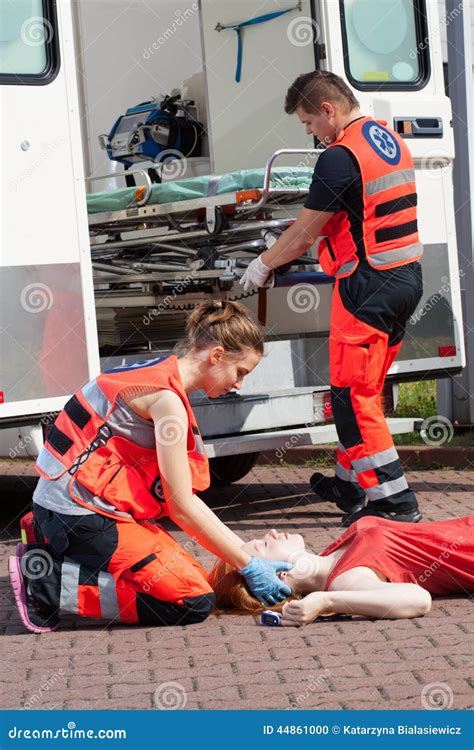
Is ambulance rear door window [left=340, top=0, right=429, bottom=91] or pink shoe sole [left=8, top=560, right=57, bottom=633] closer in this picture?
pink shoe sole [left=8, top=560, right=57, bottom=633]

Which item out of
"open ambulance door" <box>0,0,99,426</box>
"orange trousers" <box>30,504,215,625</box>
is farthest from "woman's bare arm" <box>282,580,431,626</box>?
"open ambulance door" <box>0,0,99,426</box>

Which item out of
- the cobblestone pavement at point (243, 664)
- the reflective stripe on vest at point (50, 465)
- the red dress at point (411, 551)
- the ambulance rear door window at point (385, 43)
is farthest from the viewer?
the ambulance rear door window at point (385, 43)

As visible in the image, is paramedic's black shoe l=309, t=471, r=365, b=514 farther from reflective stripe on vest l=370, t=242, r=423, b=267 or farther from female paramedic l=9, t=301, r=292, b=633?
female paramedic l=9, t=301, r=292, b=633

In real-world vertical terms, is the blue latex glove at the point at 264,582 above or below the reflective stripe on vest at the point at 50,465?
Result: below

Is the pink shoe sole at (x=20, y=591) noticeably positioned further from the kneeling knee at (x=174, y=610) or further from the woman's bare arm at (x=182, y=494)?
the woman's bare arm at (x=182, y=494)

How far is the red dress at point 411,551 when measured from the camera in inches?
158

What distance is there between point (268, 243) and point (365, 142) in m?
0.74

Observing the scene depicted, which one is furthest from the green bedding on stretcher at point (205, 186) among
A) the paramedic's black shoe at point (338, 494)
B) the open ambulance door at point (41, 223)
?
the paramedic's black shoe at point (338, 494)

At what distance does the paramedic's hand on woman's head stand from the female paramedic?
1.38m

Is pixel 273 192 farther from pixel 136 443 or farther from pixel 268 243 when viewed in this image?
pixel 136 443

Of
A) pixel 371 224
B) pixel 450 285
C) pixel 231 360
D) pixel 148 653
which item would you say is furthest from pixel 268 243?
pixel 148 653

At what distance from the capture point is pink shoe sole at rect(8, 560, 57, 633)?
407cm

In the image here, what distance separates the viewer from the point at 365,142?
17.5ft

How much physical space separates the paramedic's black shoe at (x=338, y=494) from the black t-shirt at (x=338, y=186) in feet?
3.51
